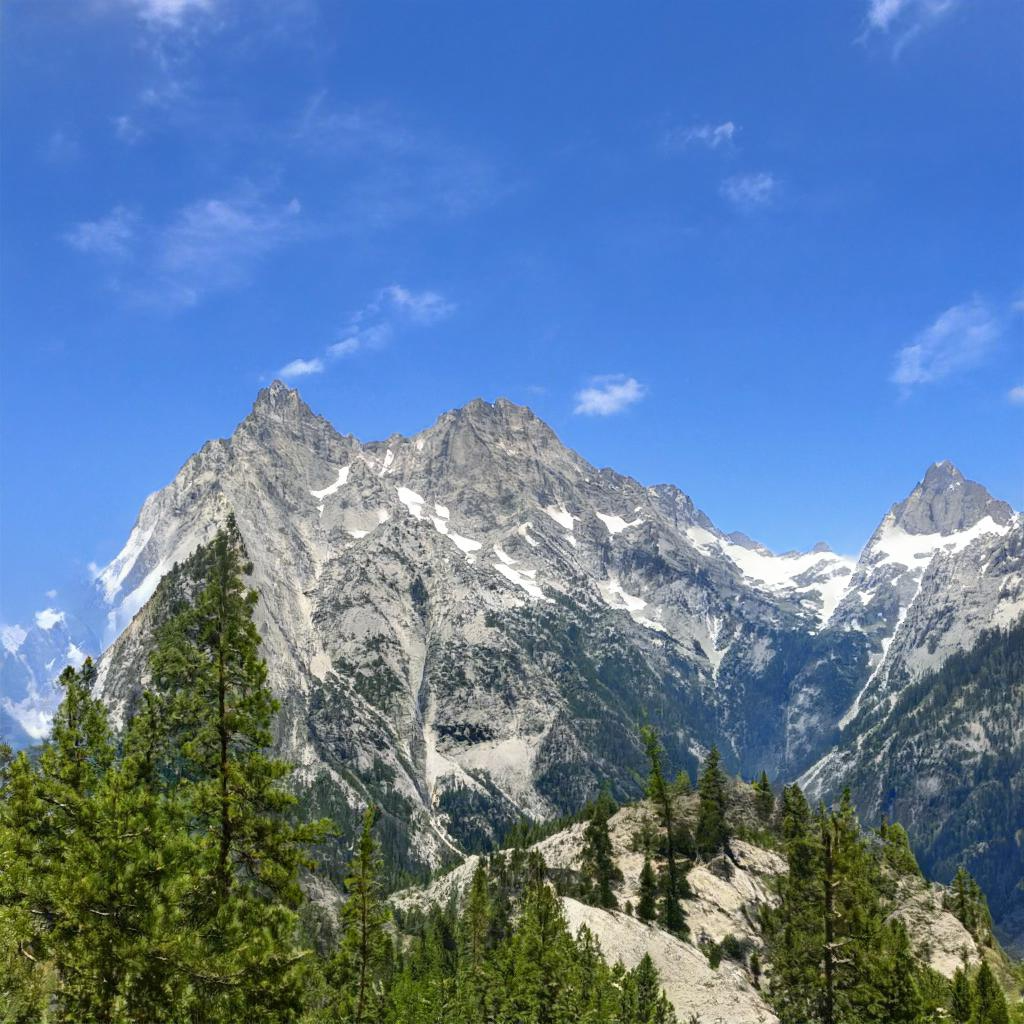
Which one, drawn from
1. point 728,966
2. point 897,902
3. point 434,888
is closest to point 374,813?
point 728,966

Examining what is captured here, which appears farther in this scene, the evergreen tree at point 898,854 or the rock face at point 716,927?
the evergreen tree at point 898,854

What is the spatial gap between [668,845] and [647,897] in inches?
255

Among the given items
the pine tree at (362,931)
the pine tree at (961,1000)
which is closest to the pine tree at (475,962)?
the pine tree at (362,931)

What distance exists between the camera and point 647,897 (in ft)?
Answer: 276

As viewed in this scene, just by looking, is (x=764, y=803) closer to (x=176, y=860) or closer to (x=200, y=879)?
(x=200, y=879)

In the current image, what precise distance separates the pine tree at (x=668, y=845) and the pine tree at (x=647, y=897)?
1215 millimetres

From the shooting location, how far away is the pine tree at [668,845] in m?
83.5

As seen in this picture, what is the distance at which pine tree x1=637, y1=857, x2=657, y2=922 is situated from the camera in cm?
8275

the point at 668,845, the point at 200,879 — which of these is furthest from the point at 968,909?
the point at 200,879

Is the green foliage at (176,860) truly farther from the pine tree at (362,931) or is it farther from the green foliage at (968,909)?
the green foliage at (968,909)

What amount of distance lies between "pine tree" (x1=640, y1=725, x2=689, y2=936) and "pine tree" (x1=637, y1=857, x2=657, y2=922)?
122 cm

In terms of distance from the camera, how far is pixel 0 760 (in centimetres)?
3547

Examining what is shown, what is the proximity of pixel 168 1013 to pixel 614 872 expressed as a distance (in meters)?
76.5

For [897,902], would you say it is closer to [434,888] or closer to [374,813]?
[374,813]
